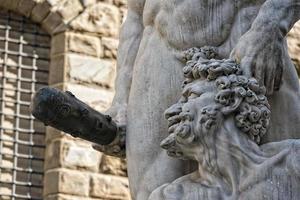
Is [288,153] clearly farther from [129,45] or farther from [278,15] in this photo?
[129,45]

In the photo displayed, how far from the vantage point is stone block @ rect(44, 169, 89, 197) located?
787 cm

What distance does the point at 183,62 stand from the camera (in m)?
3.98

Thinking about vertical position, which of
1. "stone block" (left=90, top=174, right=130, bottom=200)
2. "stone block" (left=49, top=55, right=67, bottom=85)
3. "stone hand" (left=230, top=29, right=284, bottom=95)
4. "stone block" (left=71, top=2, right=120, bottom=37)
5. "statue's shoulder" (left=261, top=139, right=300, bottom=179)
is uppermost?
"stone block" (left=71, top=2, right=120, bottom=37)

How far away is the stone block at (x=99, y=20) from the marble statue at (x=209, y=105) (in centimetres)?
398

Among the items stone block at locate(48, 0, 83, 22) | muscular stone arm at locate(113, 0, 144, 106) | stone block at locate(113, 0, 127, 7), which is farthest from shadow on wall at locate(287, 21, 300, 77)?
muscular stone arm at locate(113, 0, 144, 106)

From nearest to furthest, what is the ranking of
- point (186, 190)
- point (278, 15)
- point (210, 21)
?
point (186, 190), point (278, 15), point (210, 21)

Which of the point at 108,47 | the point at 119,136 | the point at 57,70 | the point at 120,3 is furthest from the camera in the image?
the point at 120,3

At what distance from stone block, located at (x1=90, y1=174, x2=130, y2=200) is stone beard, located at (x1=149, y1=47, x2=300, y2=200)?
4229 mm

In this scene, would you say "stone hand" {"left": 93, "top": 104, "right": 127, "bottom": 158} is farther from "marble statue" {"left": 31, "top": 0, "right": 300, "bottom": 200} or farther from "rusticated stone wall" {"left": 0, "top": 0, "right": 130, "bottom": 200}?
"rusticated stone wall" {"left": 0, "top": 0, "right": 130, "bottom": 200}

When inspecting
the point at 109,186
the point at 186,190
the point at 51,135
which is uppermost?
the point at 51,135

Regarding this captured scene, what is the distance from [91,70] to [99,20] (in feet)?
1.22

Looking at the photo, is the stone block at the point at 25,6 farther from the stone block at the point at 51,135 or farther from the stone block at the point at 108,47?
the stone block at the point at 51,135

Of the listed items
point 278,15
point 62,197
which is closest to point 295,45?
point 62,197

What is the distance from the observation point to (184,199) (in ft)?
12.0
